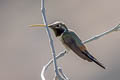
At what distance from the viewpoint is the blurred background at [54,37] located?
9.88 metres

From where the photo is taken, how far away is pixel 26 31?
11852 mm

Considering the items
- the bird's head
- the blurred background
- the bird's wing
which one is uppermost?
the bird's head

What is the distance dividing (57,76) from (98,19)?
8.73 metres

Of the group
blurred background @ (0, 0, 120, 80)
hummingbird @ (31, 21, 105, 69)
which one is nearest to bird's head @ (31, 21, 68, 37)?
hummingbird @ (31, 21, 105, 69)

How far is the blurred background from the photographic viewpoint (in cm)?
988

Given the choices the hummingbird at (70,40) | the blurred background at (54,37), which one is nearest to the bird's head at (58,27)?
the hummingbird at (70,40)

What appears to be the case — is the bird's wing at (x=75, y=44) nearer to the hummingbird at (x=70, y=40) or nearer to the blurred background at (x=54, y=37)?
the hummingbird at (x=70, y=40)

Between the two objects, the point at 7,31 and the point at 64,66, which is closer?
the point at 64,66

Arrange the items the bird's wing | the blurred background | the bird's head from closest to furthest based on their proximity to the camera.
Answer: the bird's head, the bird's wing, the blurred background

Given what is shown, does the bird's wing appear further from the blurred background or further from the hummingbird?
the blurred background

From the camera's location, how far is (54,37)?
1036cm

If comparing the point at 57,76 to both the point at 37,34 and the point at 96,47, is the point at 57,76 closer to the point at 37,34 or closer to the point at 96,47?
the point at 96,47

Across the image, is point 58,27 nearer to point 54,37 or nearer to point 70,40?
point 70,40

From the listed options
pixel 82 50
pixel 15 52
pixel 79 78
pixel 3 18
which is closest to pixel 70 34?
pixel 82 50
